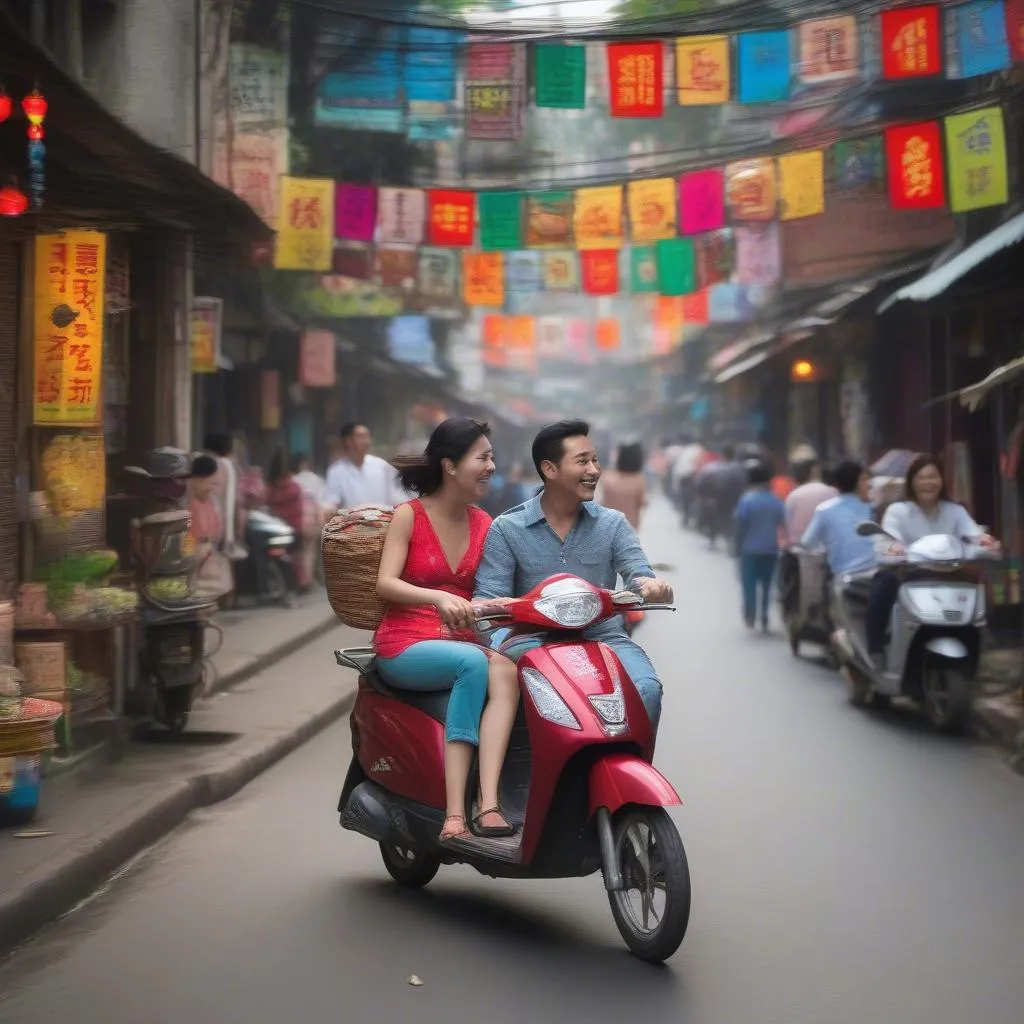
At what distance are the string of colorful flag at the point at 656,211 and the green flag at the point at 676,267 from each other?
0.07 feet

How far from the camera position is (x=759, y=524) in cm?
1677

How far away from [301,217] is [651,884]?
15.5 m

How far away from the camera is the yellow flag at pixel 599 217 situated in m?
20.9

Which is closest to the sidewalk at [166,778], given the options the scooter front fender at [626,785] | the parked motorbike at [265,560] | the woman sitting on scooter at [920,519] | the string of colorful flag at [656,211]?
the scooter front fender at [626,785]

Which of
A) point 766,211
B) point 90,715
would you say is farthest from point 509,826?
point 766,211

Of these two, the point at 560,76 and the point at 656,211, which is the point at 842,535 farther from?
the point at 656,211

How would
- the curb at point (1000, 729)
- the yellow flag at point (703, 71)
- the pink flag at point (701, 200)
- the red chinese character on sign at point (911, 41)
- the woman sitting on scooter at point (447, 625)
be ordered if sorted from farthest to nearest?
the pink flag at point (701, 200) → the yellow flag at point (703, 71) → the red chinese character on sign at point (911, 41) → the curb at point (1000, 729) → the woman sitting on scooter at point (447, 625)

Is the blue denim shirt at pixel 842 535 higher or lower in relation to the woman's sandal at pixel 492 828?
higher

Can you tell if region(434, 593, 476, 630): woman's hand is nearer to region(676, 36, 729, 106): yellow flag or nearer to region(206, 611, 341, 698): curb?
region(206, 611, 341, 698): curb

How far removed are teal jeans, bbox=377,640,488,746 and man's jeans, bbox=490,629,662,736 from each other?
14 cm

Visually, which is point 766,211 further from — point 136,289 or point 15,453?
point 15,453

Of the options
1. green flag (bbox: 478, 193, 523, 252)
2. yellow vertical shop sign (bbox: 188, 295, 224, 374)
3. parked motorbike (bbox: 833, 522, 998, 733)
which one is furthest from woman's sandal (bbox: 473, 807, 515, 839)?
green flag (bbox: 478, 193, 523, 252)

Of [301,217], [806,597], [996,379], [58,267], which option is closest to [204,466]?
[806,597]

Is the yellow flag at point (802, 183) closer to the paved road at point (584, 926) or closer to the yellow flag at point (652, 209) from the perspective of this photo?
the yellow flag at point (652, 209)
